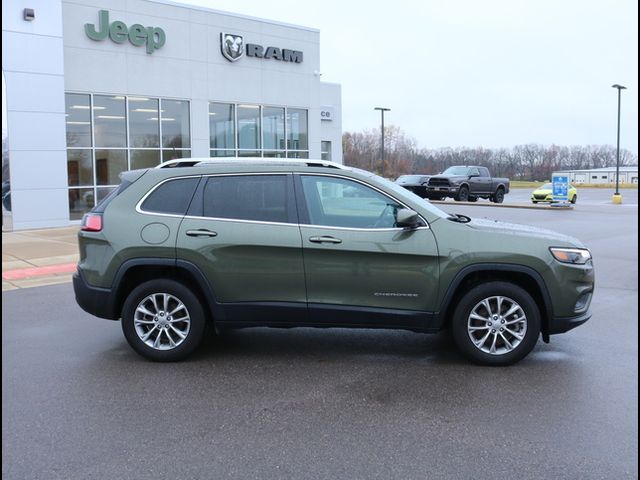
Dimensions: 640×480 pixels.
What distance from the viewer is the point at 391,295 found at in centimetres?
532

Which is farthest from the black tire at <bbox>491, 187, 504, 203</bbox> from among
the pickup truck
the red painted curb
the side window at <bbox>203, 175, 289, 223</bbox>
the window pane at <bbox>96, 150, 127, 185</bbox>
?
the side window at <bbox>203, 175, 289, 223</bbox>

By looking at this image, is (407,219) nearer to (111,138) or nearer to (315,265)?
(315,265)

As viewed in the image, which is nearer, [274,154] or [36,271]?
[36,271]

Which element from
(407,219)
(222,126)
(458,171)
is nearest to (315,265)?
(407,219)

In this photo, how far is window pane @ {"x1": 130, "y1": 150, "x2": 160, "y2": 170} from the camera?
2023 cm

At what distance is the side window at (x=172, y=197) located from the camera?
560 cm

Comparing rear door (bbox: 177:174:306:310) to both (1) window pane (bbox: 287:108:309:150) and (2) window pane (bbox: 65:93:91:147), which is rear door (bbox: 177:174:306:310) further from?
(1) window pane (bbox: 287:108:309:150)

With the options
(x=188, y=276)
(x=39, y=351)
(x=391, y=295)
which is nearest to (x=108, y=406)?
(x=188, y=276)

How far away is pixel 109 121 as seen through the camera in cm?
1956

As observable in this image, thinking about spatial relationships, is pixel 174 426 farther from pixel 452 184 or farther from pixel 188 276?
pixel 452 184

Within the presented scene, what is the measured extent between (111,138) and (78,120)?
3.69 feet

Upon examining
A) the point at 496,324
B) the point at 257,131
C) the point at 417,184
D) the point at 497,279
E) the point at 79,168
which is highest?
the point at 257,131

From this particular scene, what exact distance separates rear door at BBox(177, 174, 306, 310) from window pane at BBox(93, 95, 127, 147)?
15.4 m

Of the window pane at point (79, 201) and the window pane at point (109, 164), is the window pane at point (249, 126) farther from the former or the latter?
the window pane at point (79, 201)
